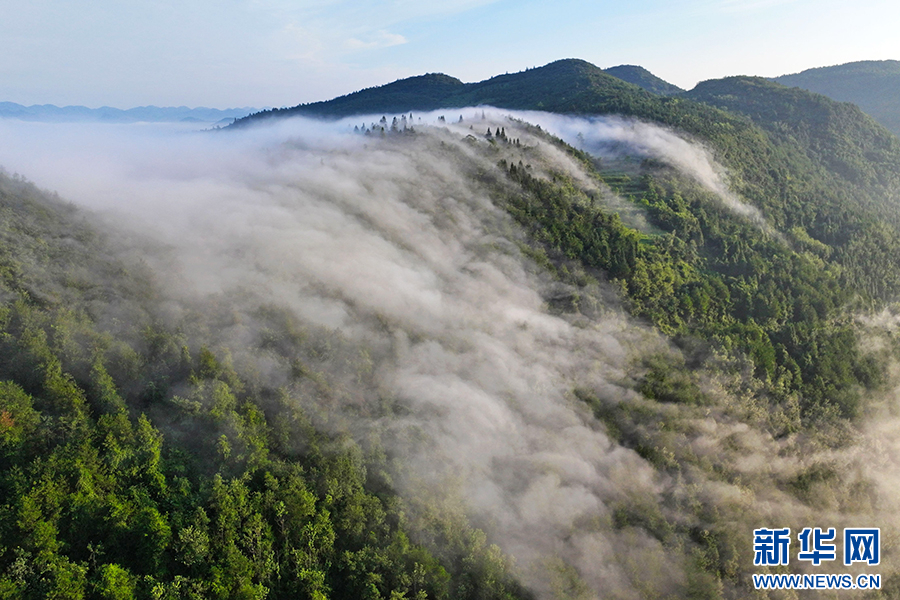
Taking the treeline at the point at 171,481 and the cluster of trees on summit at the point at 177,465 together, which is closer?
the treeline at the point at 171,481

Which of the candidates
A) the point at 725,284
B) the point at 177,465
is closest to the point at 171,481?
the point at 177,465

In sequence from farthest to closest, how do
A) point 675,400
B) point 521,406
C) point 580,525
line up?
point 675,400 < point 521,406 < point 580,525

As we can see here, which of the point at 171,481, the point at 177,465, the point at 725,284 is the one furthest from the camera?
the point at 725,284

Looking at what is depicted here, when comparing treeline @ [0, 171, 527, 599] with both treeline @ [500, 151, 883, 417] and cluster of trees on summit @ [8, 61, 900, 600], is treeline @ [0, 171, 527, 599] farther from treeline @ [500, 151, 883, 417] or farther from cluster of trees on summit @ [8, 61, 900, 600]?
treeline @ [500, 151, 883, 417]

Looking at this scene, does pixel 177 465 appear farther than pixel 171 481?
Yes

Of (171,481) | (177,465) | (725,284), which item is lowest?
(171,481)

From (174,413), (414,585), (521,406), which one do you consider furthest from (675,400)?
(174,413)

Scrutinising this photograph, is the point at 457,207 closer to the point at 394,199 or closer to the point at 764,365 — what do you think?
the point at 394,199

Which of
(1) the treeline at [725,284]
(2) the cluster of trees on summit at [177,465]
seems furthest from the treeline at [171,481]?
(1) the treeline at [725,284]

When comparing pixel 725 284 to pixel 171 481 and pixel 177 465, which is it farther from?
pixel 171 481

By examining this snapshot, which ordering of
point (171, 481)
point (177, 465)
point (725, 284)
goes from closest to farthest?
point (171, 481) → point (177, 465) → point (725, 284)

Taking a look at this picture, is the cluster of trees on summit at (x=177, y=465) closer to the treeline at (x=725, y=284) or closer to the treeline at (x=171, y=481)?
the treeline at (x=171, y=481)
